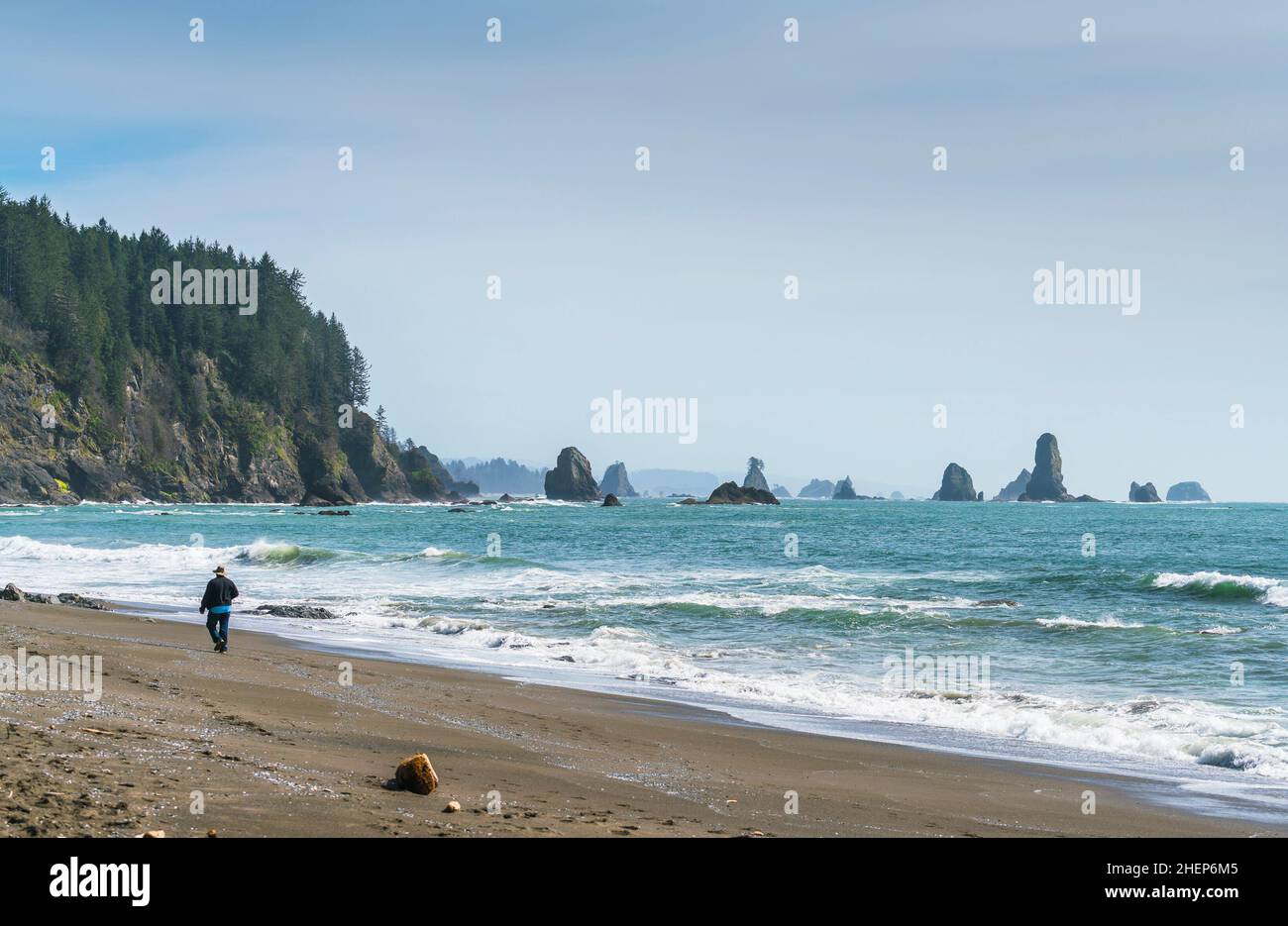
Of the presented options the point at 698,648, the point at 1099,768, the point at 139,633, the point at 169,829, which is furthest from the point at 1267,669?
the point at 139,633

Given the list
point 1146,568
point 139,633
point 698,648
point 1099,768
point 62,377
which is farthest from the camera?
point 62,377

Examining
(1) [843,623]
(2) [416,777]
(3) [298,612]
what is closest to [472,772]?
(2) [416,777]

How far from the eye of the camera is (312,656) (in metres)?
18.6

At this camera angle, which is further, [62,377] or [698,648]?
[62,377]

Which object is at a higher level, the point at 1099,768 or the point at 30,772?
the point at 30,772

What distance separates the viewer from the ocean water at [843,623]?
14.7 meters

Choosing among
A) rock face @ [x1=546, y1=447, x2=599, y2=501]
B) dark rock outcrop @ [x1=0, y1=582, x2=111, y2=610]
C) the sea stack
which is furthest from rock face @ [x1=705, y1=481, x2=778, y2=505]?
dark rock outcrop @ [x1=0, y1=582, x2=111, y2=610]

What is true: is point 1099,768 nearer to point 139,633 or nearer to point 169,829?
point 169,829

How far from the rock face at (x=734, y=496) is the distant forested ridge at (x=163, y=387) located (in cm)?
4146

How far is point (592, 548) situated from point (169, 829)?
4907 centimetres

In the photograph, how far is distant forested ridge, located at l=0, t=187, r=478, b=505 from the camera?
10344 centimetres

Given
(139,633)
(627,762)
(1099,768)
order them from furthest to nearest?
1. (139,633)
2. (1099,768)
3. (627,762)

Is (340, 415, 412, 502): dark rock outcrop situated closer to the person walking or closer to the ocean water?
the ocean water

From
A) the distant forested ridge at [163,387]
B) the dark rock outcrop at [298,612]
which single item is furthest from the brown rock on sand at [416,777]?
the distant forested ridge at [163,387]
